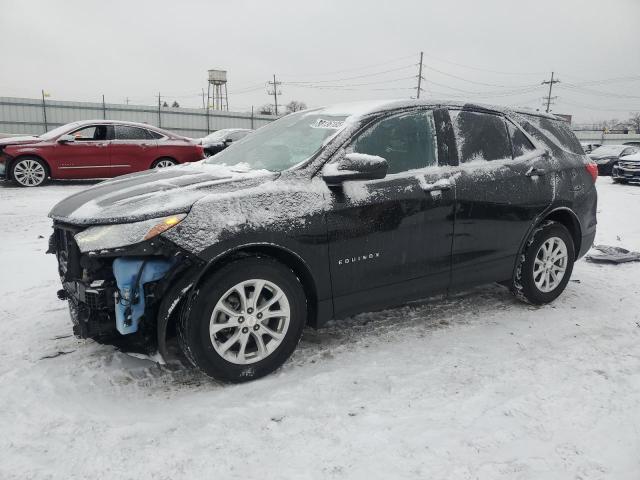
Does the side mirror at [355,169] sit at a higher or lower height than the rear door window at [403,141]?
lower

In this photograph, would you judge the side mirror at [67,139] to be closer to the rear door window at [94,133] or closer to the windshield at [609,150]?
the rear door window at [94,133]

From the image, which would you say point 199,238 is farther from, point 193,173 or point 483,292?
point 483,292

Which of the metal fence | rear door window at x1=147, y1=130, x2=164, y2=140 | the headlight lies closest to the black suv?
the headlight

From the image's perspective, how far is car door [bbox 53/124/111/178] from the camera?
1016 cm

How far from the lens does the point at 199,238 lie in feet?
8.64

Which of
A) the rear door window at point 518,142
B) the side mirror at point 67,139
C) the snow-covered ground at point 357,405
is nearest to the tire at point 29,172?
the side mirror at point 67,139

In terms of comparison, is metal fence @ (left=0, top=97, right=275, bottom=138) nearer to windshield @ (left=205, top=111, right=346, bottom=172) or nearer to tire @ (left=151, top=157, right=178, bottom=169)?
tire @ (left=151, top=157, right=178, bottom=169)

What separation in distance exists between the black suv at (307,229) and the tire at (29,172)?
7.85 meters

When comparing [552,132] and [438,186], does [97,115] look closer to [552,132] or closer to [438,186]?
[552,132]

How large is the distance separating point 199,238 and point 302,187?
2.30ft

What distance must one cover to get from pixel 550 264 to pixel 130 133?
918 cm

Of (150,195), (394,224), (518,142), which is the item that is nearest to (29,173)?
(150,195)

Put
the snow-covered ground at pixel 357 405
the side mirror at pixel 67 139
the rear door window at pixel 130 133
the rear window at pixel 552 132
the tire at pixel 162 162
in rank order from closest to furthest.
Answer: the snow-covered ground at pixel 357 405
the rear window at pixel 552 132
the side mirror at pixel 67 139
the rear door window at pixel 130 133
the tire at pixel 162 162

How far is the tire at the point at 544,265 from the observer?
4109 millimetres
